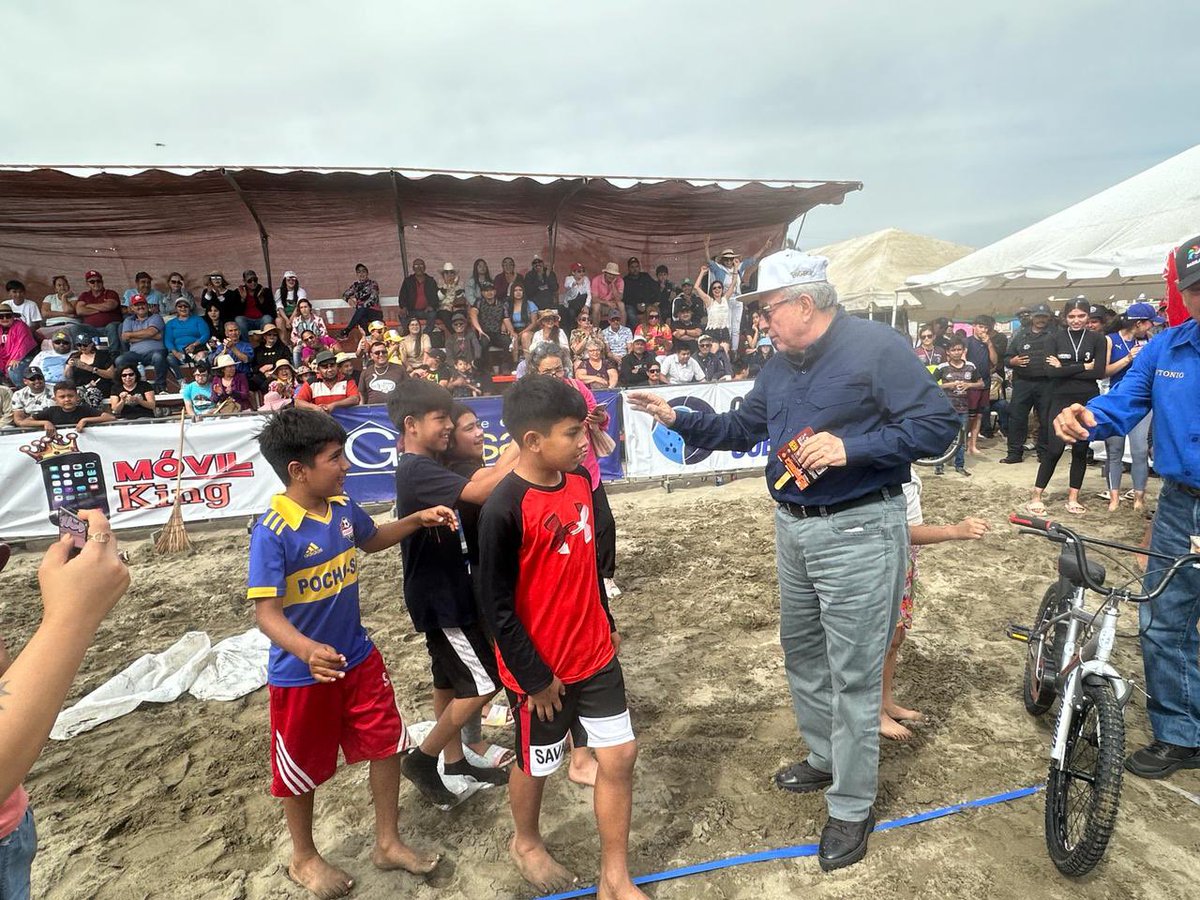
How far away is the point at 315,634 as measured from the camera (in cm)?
244

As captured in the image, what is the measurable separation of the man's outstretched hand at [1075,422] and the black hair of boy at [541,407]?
A: 2.20 m

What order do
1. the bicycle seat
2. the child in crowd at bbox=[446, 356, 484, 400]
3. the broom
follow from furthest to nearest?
the child in crowd at bbox=[446, 356, 484, 400]
the broom
the bicycle seat

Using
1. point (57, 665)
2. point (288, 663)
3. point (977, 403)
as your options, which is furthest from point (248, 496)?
point (977, 403)

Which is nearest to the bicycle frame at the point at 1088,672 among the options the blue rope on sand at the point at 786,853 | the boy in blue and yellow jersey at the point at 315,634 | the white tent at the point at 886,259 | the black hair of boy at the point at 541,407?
the blue rope on sand at the point at 786,853

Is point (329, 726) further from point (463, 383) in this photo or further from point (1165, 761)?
point (463, 383)

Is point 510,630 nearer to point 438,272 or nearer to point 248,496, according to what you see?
point 248,496

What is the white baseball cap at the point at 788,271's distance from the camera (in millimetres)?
2572

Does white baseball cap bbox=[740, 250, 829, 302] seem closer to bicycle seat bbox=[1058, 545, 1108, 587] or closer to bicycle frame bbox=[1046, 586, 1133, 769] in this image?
bicycle seat bbox=[1058, 545, 1108, 587]

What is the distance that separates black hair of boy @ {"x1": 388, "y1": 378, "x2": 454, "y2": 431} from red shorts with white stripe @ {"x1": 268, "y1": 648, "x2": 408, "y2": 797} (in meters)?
1.01

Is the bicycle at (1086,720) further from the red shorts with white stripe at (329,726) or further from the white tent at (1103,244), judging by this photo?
the white tent at (1103,244)

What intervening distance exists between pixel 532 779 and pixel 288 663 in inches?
40.0

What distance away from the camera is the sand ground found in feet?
8.59

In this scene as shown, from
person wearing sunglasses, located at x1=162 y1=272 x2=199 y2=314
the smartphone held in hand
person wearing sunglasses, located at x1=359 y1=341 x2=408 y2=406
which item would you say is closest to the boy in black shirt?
person wearing sunglasses, located at x1=359 y1=341 x2=408 y2=406

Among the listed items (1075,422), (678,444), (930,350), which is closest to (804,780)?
(1075,422)
